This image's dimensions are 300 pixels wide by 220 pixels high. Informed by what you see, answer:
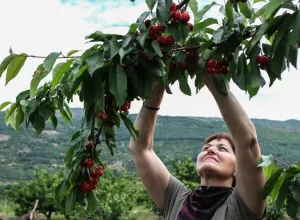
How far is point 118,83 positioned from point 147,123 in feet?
2.45

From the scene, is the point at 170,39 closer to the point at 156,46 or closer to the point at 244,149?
the point at 156,46

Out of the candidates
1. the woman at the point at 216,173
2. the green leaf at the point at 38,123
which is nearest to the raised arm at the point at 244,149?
the woman at the point at 216,173

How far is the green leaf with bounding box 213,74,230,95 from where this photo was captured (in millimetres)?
1367

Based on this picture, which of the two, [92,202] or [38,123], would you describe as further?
[38,123]

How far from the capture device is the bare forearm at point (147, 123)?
175 centimetres

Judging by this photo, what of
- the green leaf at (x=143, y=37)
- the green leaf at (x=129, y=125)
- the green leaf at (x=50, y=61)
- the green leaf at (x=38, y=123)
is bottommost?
the green leaf at (x=38, y=123)

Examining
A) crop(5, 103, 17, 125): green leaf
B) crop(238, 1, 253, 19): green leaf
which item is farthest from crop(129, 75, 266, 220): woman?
crop(5, 103, 17, 125): green leaf

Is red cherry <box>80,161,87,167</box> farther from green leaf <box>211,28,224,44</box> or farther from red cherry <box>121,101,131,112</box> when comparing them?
green leaf <box>211,28,224,44</box>

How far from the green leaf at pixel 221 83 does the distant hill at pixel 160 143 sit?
3001 cm

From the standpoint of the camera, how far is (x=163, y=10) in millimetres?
1106

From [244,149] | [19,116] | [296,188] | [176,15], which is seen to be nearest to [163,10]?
[176,15]

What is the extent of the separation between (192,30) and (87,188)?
2.01ft

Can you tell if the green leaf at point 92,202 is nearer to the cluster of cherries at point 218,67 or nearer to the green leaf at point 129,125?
the green leaf at point 129,125

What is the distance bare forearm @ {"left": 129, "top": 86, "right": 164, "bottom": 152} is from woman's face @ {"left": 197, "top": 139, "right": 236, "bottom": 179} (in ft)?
0.75
